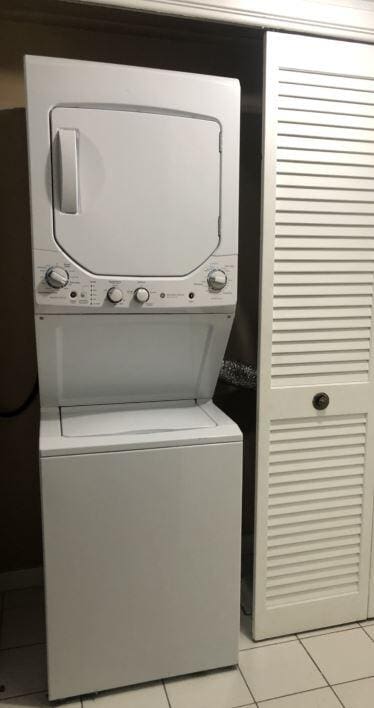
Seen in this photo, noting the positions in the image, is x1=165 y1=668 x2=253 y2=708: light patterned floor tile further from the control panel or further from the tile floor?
the control panel

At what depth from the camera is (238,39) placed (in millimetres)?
1977

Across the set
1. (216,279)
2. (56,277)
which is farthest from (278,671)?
(56,277)

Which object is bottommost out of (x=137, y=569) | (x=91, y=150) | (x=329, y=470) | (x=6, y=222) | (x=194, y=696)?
(x=194, y=696)

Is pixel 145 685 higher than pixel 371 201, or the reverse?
pixel 371 201

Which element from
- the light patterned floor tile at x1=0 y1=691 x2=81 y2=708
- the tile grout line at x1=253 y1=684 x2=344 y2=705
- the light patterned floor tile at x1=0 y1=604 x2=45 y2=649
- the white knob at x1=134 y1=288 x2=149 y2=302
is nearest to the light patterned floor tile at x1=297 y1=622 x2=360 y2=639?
the tile grout line at x1=253 y1=684 x2=344 y2=705

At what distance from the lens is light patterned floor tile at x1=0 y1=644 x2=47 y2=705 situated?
171 centimetres

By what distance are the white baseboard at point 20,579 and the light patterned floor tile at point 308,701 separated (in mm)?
985

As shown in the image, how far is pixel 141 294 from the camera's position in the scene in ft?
5.12

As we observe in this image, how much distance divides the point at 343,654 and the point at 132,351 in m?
1.24

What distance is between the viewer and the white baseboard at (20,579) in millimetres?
2178

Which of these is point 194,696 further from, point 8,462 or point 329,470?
point 8,462

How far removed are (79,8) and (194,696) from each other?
2.12 metres

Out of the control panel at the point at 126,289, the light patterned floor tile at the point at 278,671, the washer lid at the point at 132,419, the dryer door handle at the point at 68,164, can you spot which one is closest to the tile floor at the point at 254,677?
the light patterned floor tile at the point at 278,671

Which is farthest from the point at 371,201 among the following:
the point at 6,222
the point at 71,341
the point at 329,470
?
the point at 6,222
